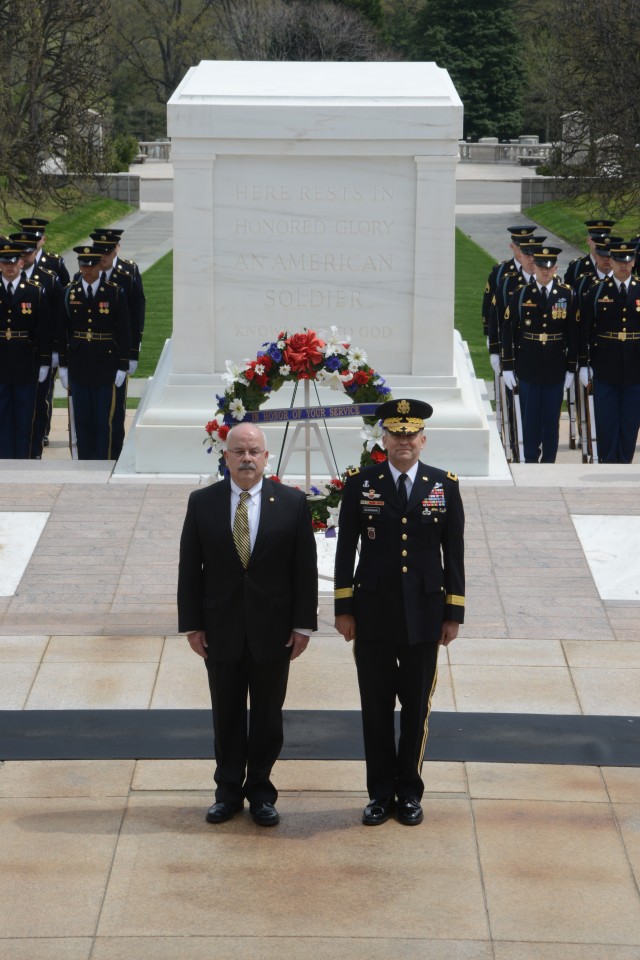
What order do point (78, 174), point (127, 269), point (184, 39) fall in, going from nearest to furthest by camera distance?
point (127, 269)
point (78, 174)
point (184, 39)

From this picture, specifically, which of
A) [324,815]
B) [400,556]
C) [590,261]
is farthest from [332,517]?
[590,261]

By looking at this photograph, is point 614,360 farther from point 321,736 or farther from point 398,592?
point 398,592

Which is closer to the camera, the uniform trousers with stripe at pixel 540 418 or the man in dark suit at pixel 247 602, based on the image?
the man in dark suit at pixel 247 602

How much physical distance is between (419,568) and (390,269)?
447cm

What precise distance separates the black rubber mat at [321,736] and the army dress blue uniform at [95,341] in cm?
462

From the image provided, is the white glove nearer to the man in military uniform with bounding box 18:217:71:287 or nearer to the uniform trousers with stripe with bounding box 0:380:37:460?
the uniform trousers with stripe with bounding box 0:380:37:460

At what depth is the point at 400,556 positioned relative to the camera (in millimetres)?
5059

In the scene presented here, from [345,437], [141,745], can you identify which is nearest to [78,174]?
[345,437]

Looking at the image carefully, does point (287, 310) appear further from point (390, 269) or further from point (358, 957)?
point (358, 957)

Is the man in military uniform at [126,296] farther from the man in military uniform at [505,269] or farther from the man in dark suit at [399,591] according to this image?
the man in dark suit at [399,591]

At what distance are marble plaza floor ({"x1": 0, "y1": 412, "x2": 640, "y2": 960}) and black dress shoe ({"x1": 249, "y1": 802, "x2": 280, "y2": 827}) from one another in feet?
0.12

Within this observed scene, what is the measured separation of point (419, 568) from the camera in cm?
505

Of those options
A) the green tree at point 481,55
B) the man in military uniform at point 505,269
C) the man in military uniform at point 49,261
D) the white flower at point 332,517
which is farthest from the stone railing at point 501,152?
the white flower at point 332,517

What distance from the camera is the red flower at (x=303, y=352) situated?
7.18 metres
